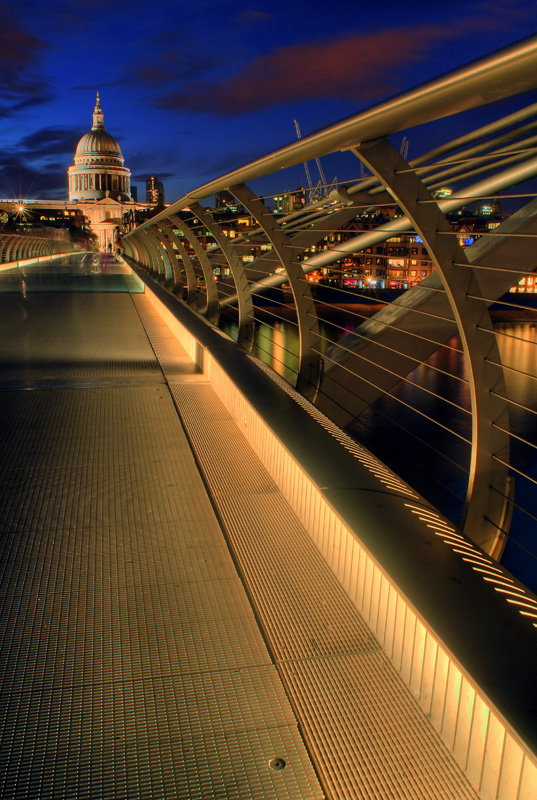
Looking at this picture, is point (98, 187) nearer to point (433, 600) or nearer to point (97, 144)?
point (97, 144)

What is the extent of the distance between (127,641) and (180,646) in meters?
0.14

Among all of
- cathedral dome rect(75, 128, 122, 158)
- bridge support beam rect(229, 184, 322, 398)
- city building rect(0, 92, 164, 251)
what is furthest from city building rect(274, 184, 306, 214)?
cathedral dome rect(75, 128, 122, 158)

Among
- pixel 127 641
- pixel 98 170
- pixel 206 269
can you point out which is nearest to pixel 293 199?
pixel 206 269

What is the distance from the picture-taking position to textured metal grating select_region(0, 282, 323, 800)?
135 cm

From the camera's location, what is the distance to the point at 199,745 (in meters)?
1.40

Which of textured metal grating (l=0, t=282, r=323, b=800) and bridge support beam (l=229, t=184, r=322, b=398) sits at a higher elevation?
bridge support beam (l=229, t=184, r=322, b=398)

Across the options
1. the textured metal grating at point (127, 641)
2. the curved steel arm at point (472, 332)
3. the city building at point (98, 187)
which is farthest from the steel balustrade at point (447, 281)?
the city building at point (98, 187)

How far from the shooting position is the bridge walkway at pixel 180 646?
1344 millimetres

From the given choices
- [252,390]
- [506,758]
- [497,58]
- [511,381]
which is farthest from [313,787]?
[511,381]

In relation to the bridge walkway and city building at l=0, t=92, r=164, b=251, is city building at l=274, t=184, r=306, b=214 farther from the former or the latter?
city building at l=0, t=92, r=164, b=251

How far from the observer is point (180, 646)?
5.68 ft

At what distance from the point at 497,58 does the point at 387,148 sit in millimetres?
804

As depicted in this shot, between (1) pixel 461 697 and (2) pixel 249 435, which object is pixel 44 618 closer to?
(1) pixel 461 697

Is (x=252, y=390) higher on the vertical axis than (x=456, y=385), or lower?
higher
